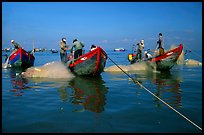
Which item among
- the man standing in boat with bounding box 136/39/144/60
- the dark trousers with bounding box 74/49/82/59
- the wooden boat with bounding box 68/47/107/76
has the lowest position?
the wooden boat with bounding box 68/47/107/76

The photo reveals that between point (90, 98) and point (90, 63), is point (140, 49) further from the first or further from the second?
point (90, 98)

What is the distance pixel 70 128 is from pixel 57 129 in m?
0.35

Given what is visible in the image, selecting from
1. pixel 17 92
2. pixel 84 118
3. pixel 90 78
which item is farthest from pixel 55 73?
pixel 84 118

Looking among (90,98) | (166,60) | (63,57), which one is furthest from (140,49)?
(90,98)

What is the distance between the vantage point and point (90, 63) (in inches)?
631

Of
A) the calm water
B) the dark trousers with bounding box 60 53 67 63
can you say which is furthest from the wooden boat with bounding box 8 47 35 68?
the calm water

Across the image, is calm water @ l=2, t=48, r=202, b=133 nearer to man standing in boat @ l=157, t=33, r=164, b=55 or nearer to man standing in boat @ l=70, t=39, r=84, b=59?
man standing in boat @ l=70, t=39, r=84, b=59

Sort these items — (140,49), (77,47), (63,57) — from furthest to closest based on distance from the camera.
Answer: (140,49)
(63,57)
(77,47)

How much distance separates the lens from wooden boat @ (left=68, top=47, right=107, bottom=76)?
51.4 feet

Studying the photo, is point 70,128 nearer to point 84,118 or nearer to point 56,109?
point 84,118

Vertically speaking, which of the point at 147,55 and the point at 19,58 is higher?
the point at 147,55

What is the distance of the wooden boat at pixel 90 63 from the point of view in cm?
1566

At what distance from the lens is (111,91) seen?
1185 centimetres

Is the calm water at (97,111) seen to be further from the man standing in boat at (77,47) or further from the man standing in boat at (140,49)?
the man standing in boat at (140,49)
